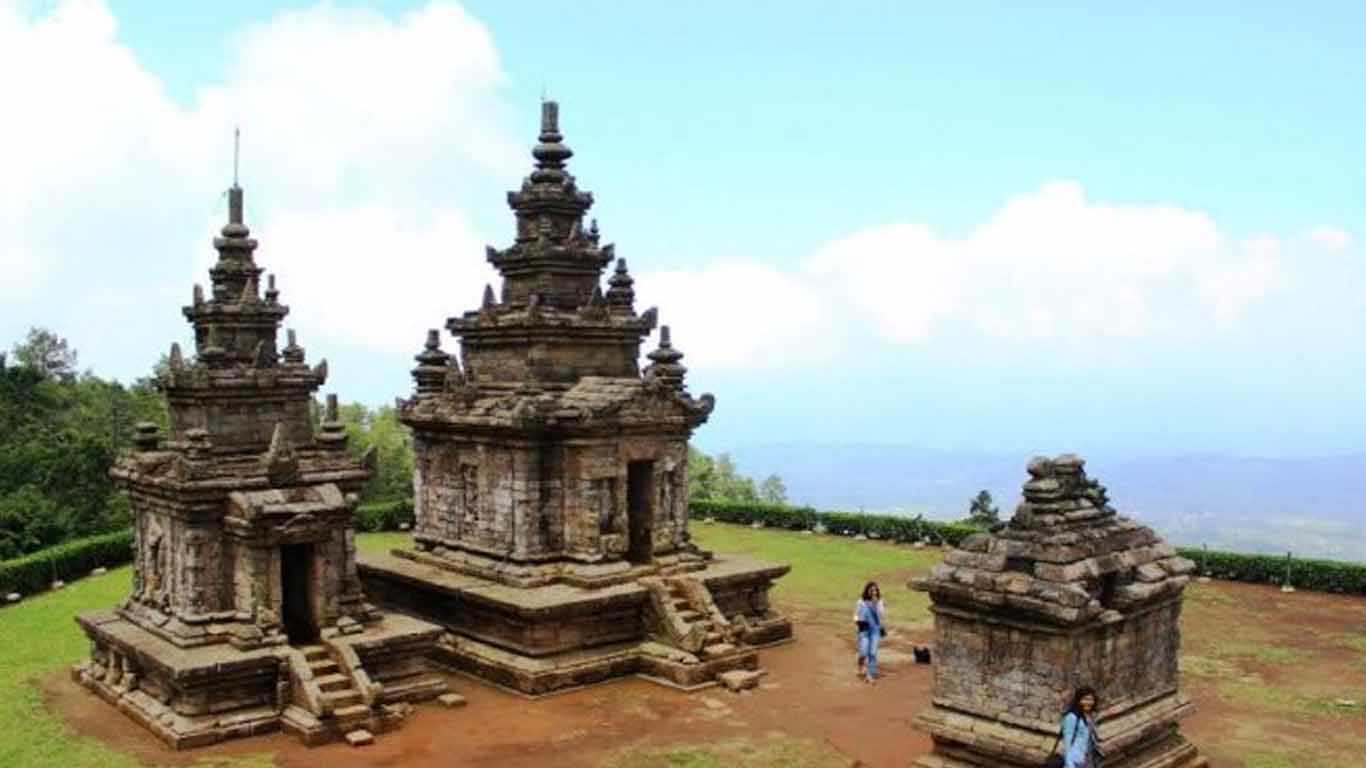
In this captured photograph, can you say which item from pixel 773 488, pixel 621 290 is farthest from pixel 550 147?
pixel 773 488

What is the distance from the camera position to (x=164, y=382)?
67.8 ft

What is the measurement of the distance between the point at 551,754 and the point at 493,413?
25.0 ft

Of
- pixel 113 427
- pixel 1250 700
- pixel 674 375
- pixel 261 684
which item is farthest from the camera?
pixel 113 427

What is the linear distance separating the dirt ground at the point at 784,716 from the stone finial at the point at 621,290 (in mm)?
7892

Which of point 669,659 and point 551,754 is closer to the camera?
point 551,754

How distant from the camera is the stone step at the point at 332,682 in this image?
18.5m

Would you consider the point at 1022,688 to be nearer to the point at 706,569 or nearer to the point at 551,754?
the point at 551,754

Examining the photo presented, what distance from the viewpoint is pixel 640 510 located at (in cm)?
2438

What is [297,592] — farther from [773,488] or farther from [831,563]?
[773,488]

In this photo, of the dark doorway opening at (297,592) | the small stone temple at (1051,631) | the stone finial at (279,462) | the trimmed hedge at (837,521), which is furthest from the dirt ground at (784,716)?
the trimmed hedge at (837,521)

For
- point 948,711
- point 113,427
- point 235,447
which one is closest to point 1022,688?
point 948,711

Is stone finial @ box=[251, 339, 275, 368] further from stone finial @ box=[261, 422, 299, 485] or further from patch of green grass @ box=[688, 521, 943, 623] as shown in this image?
patch of green grass @ box=[688, 521, 943, 623]

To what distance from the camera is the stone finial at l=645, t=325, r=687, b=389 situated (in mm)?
24672

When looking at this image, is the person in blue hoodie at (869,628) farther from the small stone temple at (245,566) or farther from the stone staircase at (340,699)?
the stone staircase at (340,699)
